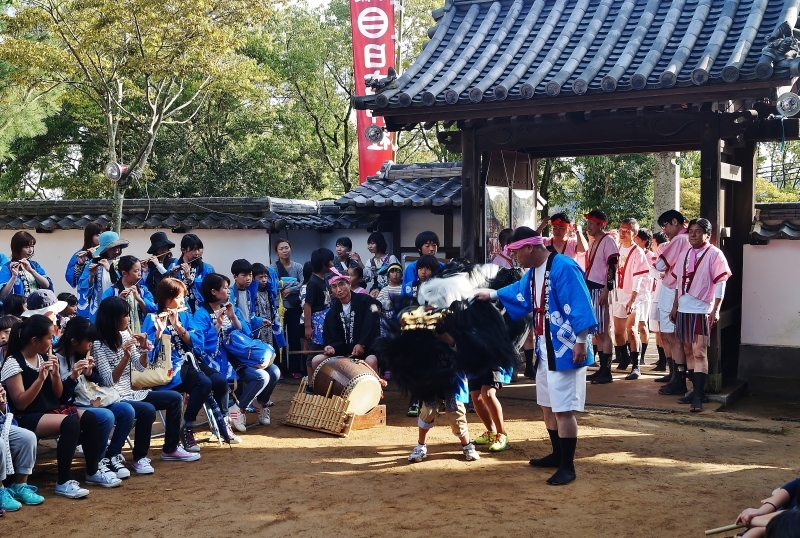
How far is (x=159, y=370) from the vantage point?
7000mm

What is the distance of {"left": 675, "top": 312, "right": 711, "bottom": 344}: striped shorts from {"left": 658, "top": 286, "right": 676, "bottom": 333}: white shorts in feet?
0.88

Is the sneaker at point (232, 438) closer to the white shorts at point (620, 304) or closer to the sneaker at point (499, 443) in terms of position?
the sneaker at point (499, 443)

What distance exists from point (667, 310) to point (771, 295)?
5.43 ft

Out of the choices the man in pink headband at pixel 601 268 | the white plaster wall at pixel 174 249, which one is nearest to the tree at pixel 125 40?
the white plaster wall at pixel 174 249

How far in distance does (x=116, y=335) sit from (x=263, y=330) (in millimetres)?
3315

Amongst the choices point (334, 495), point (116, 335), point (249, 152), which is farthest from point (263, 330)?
point (249, 152)

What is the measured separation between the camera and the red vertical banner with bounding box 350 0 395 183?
56.6 feet

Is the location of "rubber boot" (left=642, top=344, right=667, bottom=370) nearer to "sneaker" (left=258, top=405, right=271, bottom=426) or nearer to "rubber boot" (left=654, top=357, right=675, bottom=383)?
"rubber boot" (left=654, top=357, right=675, bottom=383)

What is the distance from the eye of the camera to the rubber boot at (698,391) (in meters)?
8.79

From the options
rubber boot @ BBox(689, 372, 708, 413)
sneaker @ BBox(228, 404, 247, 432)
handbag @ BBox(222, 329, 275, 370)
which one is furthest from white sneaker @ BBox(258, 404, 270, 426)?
rubber boot @ BBox(689, 372, 708, 413)

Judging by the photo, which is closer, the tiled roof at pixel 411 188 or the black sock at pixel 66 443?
the black sock at pixel 66 443

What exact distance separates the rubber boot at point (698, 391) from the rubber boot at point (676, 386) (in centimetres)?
65

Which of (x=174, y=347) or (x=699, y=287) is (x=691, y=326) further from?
(x=174, y=347)

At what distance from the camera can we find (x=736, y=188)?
34.3 feet
